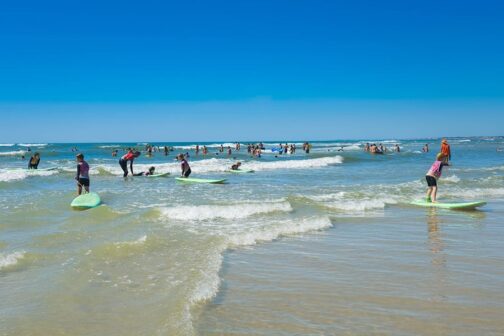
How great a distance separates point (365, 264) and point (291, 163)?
29.1 meters

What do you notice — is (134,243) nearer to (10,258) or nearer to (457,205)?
(10,258)

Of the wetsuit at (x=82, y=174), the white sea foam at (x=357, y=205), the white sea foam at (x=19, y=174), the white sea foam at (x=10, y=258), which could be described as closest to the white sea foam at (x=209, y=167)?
the white sea foam at (x=19, y=174)

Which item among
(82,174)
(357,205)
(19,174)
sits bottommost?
(19,174)

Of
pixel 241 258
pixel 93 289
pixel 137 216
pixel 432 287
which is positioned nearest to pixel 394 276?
pixel 432 287

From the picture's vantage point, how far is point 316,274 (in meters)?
6.00

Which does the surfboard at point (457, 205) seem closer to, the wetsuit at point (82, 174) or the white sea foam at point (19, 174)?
the wetsuit at point (82, 174)

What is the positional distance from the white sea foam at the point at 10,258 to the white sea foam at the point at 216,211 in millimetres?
4245

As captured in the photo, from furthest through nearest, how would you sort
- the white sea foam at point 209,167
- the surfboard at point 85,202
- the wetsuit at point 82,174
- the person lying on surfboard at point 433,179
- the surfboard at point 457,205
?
the white sea foam at point 209,167, the wetsuit at point 82,174, the person lying on surfboard at point 433,179, the surfboard at point 85,202, the surfboard at point 457,205

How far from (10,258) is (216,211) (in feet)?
17.8

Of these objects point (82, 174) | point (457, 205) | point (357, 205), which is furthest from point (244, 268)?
point (82, 174)

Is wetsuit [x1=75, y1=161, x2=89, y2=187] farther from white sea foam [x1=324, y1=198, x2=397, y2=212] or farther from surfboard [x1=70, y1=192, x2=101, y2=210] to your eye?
white sea foam [x1=324, y1=198, x2=397, y2=212]

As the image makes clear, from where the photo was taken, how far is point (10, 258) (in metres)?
6.80

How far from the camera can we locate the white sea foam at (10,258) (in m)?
6.55

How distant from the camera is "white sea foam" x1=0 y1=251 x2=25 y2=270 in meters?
6.55
